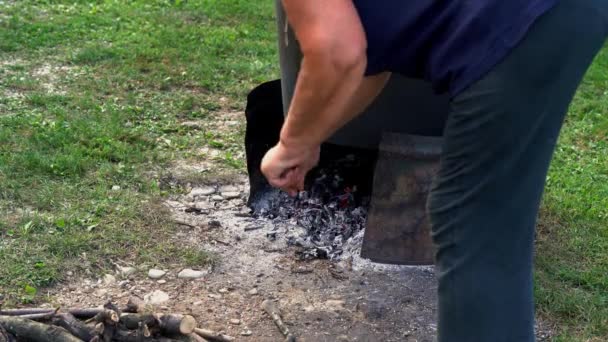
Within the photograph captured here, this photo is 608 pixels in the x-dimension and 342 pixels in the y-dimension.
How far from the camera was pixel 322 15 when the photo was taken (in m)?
1.76

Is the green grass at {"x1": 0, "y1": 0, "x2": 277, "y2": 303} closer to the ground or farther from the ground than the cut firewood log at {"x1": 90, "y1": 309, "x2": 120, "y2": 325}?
farther from the ground

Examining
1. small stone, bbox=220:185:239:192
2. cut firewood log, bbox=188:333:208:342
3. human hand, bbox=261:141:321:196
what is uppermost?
human hand, bbox=261:141:321:196

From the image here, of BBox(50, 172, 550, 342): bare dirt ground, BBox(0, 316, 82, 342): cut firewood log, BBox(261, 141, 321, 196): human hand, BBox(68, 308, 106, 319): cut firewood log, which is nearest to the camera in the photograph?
BBox(261, 141, 321, 196): human hand

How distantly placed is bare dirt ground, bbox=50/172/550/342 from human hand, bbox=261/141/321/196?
1016 millimetres

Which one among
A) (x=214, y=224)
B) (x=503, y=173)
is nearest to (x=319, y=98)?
(x=503, y=173)


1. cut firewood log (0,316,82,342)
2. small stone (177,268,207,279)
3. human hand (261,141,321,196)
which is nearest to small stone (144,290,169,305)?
small stone (177,268,207,279)

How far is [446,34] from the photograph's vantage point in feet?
A: 6.04

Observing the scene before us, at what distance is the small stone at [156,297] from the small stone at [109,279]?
6.6 inches

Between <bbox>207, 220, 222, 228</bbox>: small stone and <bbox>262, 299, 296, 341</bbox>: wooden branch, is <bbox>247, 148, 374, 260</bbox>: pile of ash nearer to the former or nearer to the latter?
<bbox>207, 220, 222, 228</bbox>: small stone

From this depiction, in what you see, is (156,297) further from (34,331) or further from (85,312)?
(34,331)

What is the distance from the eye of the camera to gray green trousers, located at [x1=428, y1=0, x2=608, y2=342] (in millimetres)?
1781

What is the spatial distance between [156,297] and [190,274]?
0.70 ft

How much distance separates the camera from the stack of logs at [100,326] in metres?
2.72

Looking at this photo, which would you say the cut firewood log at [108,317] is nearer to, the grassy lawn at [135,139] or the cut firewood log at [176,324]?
the cut firewood log at [176,324]
